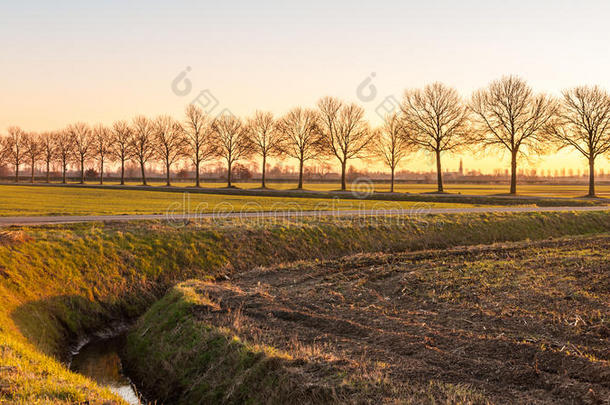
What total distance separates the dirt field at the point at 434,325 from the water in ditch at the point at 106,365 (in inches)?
56.9

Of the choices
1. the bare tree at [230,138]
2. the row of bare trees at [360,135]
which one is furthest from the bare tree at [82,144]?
the bare tree at [230,138]

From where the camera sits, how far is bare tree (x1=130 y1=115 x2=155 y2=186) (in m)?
98.2

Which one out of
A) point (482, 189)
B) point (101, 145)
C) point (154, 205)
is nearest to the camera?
Answer: point (154, 205)

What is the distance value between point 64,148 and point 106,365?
118021 mm

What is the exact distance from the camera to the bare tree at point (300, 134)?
78.4 meters

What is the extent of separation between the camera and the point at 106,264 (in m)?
17.4

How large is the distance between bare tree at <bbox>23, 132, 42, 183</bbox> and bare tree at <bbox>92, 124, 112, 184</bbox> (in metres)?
21.0

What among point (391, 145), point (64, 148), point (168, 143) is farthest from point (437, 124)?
point (64, 148)

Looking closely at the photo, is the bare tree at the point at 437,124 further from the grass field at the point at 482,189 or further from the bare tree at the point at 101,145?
the bare tree at the point at 101,145

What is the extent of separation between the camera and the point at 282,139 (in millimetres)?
81188

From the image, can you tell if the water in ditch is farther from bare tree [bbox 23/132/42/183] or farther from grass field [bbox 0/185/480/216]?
bare tree [bbox 23/132/42/183]

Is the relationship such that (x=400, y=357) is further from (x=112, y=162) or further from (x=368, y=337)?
(x=112, y=162)

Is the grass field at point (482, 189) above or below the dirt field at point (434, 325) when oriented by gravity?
above

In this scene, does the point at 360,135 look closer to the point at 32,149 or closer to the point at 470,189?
the point at 470,189
